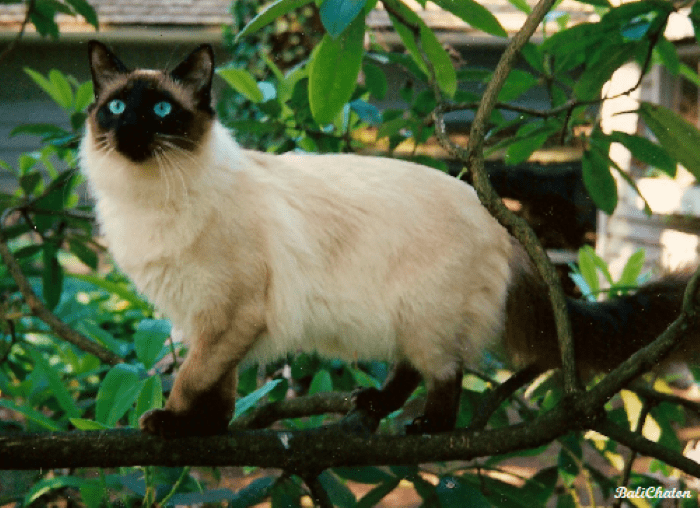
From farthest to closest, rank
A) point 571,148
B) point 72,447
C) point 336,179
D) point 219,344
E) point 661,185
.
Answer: point 571,148 < point 661,185 < point 336,179 < point 219,344 < point 72,447

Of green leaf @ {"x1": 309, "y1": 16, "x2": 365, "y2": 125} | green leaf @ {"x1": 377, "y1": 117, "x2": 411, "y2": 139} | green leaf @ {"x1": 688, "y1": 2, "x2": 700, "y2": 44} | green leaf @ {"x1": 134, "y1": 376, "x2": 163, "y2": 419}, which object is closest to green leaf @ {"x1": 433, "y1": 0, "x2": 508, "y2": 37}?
green leaf @ {"x1": 309, "y1": 16, "x2": 365, "y2": 125}

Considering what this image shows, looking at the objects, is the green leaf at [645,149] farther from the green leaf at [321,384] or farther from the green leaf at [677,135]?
the green leaf at [321,384]

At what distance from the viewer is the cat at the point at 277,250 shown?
1488mm

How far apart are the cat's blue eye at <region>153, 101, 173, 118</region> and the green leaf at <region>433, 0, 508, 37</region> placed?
659mm

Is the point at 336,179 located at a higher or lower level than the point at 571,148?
higher

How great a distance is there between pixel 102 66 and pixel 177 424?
87cm

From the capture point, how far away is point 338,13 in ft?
3.22

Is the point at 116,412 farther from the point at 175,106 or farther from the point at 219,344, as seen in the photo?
the point at 175,106

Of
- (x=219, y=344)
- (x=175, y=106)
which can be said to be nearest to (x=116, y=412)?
(x=219, y=344)

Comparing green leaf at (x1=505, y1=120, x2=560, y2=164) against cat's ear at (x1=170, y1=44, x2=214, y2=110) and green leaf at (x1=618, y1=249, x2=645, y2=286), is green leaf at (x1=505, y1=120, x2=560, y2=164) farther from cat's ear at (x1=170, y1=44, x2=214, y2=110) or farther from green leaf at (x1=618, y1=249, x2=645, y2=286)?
cat's ear at (x1=170, y1=44, x2=214, y2=110)

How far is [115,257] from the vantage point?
61.6 inches

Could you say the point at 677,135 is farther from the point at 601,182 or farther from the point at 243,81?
the point at 243,81

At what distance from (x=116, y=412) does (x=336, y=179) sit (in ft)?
2.49

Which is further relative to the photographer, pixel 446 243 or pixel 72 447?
pixel 446 243
